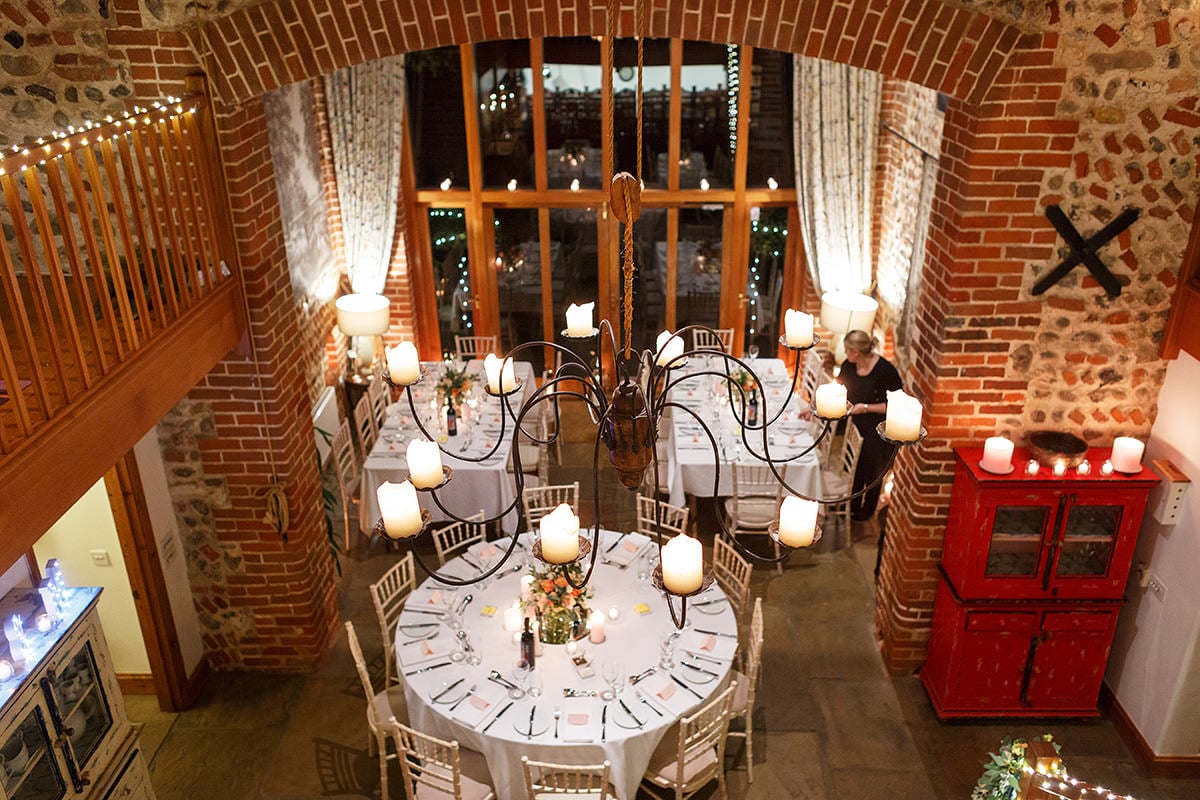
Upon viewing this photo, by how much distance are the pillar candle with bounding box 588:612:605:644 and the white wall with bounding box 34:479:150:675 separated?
2875 mm

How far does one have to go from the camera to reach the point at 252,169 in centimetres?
534

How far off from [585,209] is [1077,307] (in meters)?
5.38

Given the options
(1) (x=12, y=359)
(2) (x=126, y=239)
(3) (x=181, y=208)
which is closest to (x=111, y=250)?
(2) (x=126, y=239)

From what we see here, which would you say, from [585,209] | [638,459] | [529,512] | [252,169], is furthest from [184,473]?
[585,209]

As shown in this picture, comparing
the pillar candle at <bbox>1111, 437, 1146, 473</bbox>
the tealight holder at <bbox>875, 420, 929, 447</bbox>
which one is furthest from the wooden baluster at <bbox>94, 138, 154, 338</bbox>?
the pillar candle at <bbox>1111, 437, 1146, 473</bbox>

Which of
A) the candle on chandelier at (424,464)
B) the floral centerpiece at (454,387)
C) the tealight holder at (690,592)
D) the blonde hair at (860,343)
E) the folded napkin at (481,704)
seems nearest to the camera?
the tealight holder at (690,592)

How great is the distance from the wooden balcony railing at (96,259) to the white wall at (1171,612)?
5.33 meters

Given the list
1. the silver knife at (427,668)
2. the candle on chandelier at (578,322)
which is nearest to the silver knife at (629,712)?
the silver knife at (427,668)

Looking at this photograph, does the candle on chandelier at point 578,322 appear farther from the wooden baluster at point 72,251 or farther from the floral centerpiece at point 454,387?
the floral centerpiece at point 454,387

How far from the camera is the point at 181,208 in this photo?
484cm

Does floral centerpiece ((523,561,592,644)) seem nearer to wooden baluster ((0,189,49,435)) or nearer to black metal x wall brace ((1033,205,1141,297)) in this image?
wooden baluster ((0,189,49,435))

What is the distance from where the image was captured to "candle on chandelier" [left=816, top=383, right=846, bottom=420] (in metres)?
4.15

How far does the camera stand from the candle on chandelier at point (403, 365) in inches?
168

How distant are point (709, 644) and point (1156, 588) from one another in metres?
2.64
